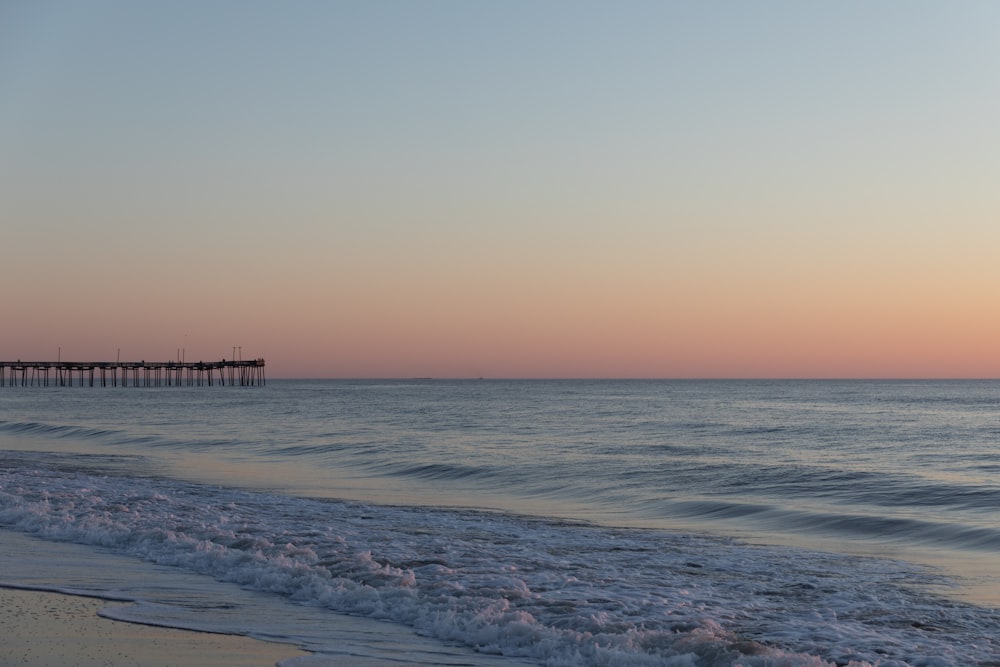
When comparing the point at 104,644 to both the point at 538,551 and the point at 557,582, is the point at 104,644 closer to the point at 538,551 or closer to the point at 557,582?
the point at 557,582

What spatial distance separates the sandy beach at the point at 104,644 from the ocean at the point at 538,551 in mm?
296

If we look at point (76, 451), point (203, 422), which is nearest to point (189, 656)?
point (76, 451)

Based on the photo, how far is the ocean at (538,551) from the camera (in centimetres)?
798

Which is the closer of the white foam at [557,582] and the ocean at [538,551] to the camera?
the white foam at [557,582]

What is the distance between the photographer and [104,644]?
23.5 ft

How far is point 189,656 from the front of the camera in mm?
6969

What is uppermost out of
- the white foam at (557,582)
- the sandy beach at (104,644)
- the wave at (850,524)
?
the sandy beach at (104,644)

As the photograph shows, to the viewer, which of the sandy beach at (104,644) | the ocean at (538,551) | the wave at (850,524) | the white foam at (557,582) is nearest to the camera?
the sandy beach at (104,644)

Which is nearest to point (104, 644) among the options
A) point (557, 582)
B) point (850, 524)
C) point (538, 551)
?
point (557, 582)

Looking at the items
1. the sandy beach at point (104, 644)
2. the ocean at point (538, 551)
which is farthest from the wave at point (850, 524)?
the sandy beach at point (104, 644)

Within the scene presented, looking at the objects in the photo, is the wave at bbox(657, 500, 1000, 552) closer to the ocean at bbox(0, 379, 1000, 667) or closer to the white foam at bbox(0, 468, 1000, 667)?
the ocean at bbox(0, 379, 1000, 667)

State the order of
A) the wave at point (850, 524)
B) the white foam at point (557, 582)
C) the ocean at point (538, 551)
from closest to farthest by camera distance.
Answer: the white foam at point (557, 582)
the ocean at point (538, 551)
the wave at point (850, 524)

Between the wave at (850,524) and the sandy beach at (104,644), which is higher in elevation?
the sandy beach at (104,644)

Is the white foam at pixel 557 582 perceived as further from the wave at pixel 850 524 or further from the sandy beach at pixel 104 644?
the wave at pixel 850 524
